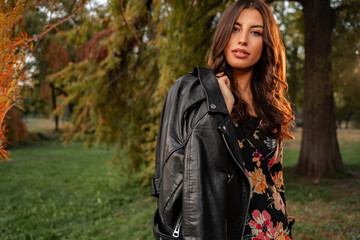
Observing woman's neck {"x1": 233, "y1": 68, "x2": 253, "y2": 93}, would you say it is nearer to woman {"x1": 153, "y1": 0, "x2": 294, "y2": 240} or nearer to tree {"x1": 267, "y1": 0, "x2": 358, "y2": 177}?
woman {"x1": 153, "y1": 0, "x2": 294, "y2": 240}

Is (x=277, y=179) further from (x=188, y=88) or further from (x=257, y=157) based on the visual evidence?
(x=188, y=88)

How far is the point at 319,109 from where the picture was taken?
7.73 metres

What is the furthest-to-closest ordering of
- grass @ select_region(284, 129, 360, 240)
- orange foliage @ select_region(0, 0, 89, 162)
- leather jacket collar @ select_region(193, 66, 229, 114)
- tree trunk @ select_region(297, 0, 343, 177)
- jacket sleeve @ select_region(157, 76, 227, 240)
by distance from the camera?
tree trunk @ select_region(297, 0, 343, 177), grass @ select_region(284, 129, 360, 240), orange foliage @ select_region(0, 0, 89, 162), leather jacket collar @ select_region(193, 66, 229, 114), jacket sleeve @ select_region(157, 76, 227, 240)

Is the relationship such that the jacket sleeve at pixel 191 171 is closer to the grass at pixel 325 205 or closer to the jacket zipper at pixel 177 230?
the jacket zipper at pixel 177 230

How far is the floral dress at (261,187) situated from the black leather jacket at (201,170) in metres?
0.18

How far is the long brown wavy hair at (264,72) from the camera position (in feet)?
5.17

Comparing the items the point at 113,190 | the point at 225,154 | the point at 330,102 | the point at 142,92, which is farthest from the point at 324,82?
the point at 225,154

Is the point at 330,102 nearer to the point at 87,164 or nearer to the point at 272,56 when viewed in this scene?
the point at 272,56

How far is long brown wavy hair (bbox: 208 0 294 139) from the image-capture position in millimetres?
1575

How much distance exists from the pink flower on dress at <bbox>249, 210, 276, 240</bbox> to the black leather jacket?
0.16m

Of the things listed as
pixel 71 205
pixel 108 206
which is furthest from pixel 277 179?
pixel 71 205

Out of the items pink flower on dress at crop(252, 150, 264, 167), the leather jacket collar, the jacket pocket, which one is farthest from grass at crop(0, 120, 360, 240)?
the jacket pocket

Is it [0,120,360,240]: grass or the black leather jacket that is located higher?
the black leather jacket

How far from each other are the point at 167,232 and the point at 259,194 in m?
0.49
